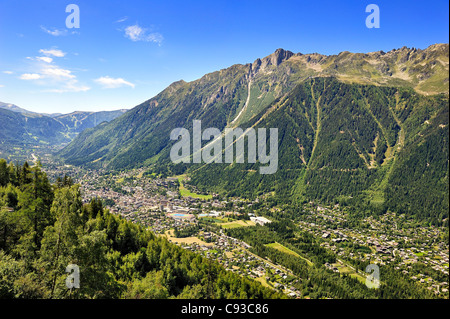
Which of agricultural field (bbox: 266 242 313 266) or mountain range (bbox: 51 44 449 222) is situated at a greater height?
mountain range (bbox: 51 44 449 222)

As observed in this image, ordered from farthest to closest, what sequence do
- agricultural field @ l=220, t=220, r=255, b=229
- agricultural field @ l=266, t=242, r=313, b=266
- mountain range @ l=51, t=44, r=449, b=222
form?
mountain range @ l=51, t=44, r=449, b=222
agricultural field @ l=220, t=220, r=255, b=229
agricultural field @ l=266, t=242, r=313, b=266

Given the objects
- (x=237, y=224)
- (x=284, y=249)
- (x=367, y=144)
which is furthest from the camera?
(x=367, y=144)

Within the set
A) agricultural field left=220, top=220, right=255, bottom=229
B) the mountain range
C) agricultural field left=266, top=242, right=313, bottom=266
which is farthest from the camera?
the mountain range

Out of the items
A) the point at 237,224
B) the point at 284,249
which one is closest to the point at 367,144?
the point at 237,224

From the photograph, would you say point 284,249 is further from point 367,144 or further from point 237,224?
point 367,144

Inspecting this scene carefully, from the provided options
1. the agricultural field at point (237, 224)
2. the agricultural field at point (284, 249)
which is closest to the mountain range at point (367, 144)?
the agricultural field at point (237, 224)

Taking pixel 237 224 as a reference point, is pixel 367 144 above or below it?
above

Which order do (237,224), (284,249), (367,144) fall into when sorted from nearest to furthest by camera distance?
(284,249) < (237,224) < (367,144)

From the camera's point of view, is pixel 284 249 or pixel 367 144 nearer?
pixel 284 249

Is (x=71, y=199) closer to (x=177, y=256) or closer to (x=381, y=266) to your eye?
(x=177, y=256)

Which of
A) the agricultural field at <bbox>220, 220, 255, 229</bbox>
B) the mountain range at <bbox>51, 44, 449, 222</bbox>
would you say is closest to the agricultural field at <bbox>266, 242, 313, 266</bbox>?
the agricultural field at <bbox>220, 220, 255, 229</bbox>

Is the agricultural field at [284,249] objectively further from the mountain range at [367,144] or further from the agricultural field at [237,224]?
the mountain range at [367,144]

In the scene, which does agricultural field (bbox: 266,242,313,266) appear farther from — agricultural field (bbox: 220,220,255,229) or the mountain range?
the mountain range
